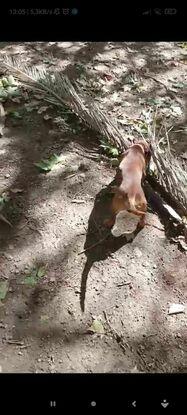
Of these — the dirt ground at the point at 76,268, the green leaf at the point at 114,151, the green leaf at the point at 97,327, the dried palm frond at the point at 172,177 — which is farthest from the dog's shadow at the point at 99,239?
the green leaf at the point at 114,151

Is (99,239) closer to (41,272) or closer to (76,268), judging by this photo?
(76,268)

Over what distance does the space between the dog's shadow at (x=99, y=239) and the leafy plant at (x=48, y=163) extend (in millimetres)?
444

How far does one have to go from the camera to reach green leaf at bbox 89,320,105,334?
91.4 inches

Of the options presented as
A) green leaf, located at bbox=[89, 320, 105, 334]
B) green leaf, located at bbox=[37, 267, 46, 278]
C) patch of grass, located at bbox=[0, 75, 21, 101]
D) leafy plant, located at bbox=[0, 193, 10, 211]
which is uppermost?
patch of grass, located at bbox=[0, 75, 21, 101]

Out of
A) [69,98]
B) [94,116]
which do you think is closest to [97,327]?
[94,116]

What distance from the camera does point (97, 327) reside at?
7.68 ft

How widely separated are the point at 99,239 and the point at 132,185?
379mm

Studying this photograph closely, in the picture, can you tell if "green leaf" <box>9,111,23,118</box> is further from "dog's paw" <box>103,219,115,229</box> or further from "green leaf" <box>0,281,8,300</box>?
"green leaf" <box>0,281,8,300</box>

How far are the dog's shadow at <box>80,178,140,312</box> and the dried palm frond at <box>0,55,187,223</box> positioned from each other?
0.36 m

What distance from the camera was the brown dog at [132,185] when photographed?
2.58m

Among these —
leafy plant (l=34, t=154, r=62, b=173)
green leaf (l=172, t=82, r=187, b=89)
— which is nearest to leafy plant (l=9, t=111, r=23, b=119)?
leafy plant (l=34, t=154, r=62, b=173)
